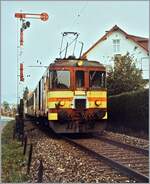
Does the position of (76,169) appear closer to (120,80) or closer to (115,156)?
(115,156)

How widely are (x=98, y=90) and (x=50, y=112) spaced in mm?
1984

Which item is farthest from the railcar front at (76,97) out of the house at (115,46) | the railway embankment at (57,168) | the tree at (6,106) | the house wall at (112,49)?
Result: the tree at (6,106)

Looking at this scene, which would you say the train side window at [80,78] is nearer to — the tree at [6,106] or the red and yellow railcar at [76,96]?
the red and yellow railcar at [76,96]

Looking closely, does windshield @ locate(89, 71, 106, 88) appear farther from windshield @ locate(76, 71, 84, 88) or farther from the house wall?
the house wall

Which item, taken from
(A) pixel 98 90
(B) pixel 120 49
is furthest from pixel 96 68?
(B) pixel 120 49

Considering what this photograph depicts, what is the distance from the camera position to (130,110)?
20.2 meters

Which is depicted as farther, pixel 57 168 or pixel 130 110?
pixel 130 110

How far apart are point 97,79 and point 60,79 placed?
1424 millimetres

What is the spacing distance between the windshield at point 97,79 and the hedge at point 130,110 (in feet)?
5.70

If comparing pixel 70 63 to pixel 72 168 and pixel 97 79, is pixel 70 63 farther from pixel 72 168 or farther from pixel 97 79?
pixel 72 168

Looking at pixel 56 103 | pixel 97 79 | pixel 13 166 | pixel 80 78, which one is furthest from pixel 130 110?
pixel 13 166

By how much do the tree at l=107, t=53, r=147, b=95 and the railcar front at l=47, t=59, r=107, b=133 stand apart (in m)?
10.5

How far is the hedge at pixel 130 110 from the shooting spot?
18266 mm

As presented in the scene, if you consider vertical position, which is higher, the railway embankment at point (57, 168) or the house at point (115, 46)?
the house at point (115, 46)
